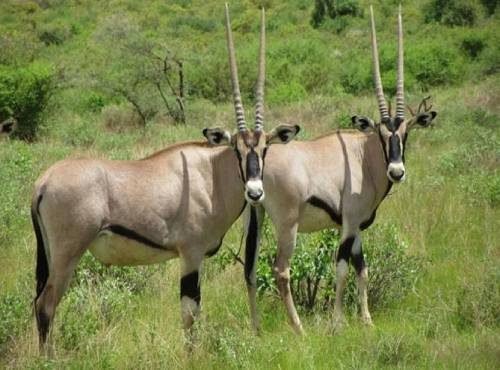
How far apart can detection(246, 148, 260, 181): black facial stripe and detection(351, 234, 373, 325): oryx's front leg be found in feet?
6.61

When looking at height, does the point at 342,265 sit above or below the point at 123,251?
below

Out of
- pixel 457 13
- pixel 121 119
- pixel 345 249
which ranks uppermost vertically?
pixel 345 249

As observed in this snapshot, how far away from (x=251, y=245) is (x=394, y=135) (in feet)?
6.21

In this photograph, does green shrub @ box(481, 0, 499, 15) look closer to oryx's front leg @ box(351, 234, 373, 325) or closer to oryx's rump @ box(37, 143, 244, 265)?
oryx's front leg @ box(351, 234, 373, 325)

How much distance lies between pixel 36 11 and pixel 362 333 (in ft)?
180

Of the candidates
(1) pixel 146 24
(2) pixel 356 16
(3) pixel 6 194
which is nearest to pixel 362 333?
(3) pixel 6 194

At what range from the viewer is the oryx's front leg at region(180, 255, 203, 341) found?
6.19 m

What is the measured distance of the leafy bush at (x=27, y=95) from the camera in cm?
2262

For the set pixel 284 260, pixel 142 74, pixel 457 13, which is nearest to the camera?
pixel 284 260

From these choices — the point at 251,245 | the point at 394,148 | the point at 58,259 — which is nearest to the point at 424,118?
the point at 394,148

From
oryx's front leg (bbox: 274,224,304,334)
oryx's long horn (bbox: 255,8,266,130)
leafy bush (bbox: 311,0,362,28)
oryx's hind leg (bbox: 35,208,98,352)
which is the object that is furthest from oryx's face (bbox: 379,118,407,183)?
leafy bush (bbox: 311,0,362,28)

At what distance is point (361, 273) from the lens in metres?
7.73

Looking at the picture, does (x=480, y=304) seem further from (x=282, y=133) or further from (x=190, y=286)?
(x=190, y=286)

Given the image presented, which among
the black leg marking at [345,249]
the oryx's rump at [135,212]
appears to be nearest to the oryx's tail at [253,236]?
the black leg marking at [345,249]
